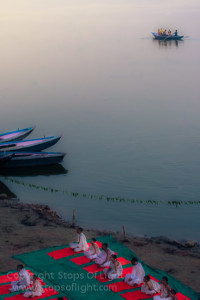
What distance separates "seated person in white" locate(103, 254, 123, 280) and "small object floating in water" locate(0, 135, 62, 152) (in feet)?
49.7

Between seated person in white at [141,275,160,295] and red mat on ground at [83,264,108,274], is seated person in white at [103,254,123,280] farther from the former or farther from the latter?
seated person in white at [141,275,160,295]

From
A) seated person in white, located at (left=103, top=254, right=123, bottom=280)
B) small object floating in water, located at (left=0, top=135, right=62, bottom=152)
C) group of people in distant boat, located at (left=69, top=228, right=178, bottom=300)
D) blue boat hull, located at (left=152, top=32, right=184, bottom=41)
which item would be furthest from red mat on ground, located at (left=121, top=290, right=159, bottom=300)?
blue boat hull, located at (left=152, top=32, right=184, bottom=41)

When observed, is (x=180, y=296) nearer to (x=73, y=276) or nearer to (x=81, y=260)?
(x=73, y=276)

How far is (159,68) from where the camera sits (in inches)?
2306

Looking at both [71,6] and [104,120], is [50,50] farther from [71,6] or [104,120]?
[71,6]

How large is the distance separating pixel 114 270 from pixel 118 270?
114 mm

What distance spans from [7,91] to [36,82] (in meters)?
4.09

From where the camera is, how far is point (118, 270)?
15.0 m

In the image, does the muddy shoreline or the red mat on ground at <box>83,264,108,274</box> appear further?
the muddy shoreline

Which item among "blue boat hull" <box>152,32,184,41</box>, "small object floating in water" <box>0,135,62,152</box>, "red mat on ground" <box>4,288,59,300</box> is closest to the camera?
"red mat on ground" <box>4,288,59,300</box>

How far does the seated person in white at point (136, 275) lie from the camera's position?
572 inches

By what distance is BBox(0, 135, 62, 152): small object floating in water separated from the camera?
1156 inches

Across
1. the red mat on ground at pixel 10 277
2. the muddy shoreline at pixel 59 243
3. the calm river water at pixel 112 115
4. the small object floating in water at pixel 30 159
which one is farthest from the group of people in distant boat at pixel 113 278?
the small object floating in water at pixel 30 159

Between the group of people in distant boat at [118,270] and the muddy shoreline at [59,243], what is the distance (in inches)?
51.6
